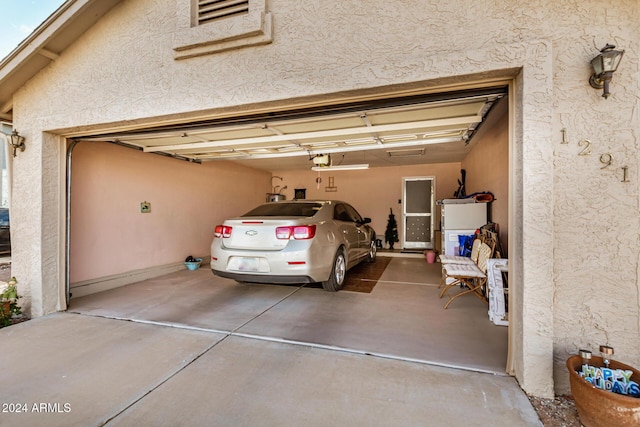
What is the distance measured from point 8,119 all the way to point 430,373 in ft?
21.0

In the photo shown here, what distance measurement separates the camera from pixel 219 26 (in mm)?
2668

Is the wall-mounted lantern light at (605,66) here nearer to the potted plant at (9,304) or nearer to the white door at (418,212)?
the potted plant at (9,304)

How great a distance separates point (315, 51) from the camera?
7.90 ft

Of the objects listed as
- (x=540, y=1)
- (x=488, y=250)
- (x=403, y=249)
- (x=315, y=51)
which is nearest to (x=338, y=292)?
(x=488, y=250)

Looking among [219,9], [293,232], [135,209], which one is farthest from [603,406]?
[135,209]

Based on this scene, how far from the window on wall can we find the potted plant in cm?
355

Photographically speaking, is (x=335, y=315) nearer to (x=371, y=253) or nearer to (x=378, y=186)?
(x=371, y=253)

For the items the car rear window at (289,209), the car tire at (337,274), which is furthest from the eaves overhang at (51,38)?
the car tire at (337,274)

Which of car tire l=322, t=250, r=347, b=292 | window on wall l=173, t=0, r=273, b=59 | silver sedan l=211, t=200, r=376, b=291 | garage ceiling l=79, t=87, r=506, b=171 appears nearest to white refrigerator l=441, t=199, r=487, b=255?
garage ceiling l=79, t=87, r=506, b=171

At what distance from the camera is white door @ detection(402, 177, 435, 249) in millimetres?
8781

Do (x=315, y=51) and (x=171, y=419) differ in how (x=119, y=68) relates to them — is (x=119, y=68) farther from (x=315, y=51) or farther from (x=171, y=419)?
(x=171, y=419)

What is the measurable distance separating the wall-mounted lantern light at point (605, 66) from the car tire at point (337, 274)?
3395 millimetres

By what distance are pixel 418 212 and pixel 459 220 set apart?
383 cm

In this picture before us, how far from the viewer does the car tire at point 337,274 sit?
4.34 metres
